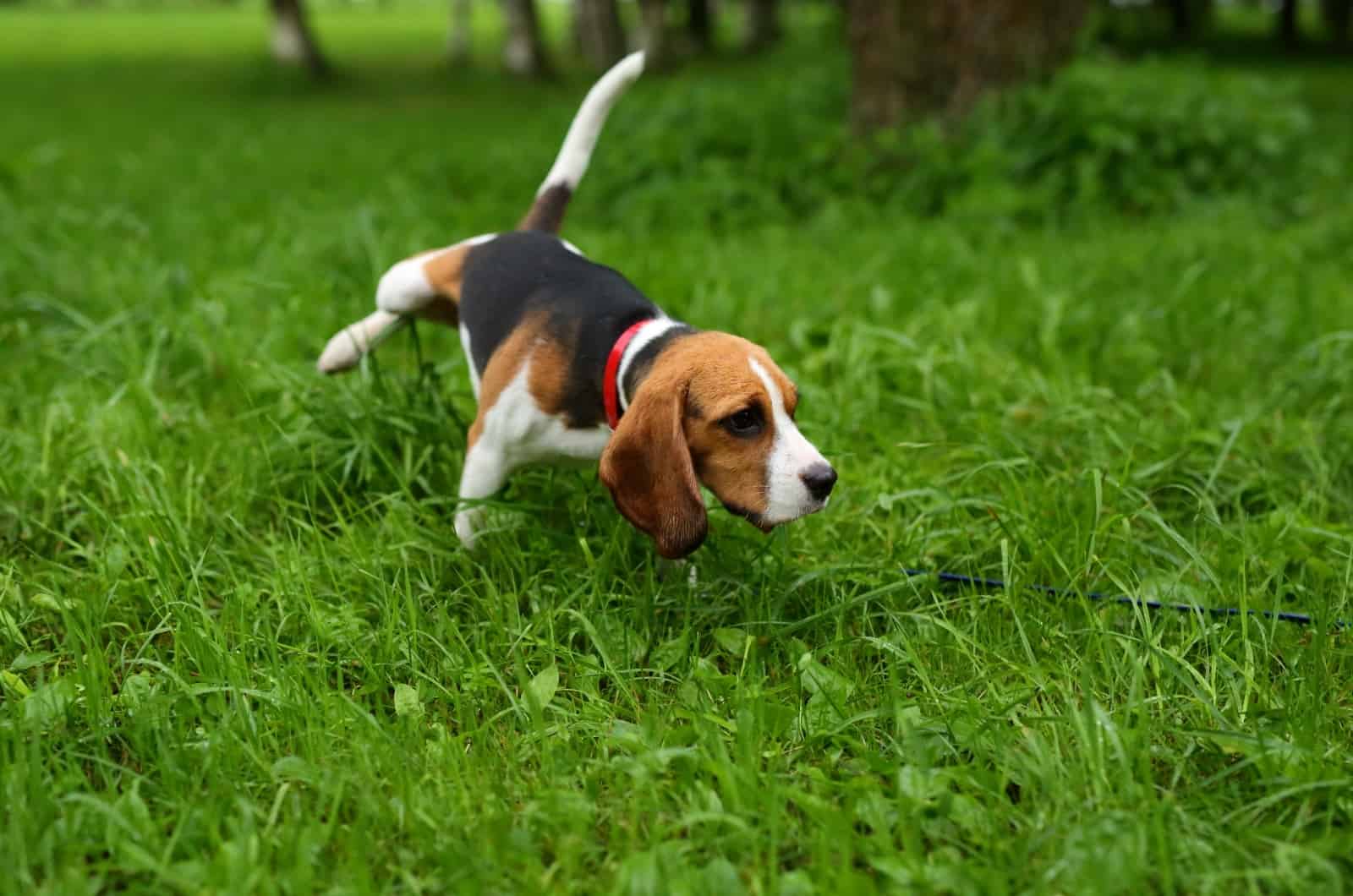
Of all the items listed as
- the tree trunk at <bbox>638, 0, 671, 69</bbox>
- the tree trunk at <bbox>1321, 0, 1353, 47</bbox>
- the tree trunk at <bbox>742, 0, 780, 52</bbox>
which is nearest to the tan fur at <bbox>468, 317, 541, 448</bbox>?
the tree trunk at <bbox>638, 0, 671, 69</bbox>

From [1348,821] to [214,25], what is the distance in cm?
4134

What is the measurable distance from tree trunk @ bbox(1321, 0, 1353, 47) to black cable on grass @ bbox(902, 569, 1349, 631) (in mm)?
20156

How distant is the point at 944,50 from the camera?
8.18m

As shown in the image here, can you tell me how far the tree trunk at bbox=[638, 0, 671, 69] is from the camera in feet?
60.2

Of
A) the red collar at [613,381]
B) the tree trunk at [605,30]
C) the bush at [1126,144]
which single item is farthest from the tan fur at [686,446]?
the tree trunk at [605,30]

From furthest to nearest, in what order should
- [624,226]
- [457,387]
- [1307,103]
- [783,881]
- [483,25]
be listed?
[483,25]
[1307,103]
[624,226]
[457,387]
[783,881]

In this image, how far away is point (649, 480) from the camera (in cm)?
279

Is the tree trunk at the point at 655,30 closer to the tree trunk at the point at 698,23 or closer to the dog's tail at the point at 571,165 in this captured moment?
the tree trunk at the point at 698,23

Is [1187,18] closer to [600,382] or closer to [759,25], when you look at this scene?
[759,25]

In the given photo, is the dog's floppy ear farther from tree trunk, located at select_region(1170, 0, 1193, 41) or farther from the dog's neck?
tree trunk, located at select_region(1170, 0, 1193, 41)

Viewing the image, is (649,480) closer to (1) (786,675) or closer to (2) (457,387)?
(1) (786,675)

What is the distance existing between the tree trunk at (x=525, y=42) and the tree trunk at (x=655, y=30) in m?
2.13

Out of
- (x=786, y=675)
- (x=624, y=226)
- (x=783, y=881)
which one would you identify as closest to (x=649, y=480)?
(x=786, y=675)

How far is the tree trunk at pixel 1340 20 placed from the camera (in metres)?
20.1
